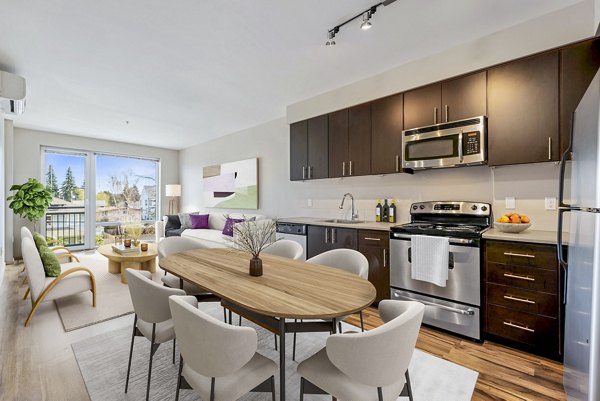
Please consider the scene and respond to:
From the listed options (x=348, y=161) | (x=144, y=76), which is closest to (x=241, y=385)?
(x=348, y=161)

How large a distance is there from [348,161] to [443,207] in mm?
1248

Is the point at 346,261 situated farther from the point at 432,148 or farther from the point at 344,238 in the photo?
the point at 432,148

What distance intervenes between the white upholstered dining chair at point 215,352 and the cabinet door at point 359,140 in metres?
2.67

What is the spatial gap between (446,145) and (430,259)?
1132mm

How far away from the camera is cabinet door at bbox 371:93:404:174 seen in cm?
314

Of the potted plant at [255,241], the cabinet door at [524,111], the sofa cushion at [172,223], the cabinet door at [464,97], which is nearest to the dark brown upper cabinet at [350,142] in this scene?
the cabinet door at [464,97]

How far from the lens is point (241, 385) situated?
1.18 metres

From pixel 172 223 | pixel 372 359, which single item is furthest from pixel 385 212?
pixel 172 223

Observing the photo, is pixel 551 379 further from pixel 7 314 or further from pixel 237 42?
pixel 7 314

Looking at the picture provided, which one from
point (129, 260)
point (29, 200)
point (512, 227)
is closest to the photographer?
point (512, 227)

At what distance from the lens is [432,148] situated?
285 cm

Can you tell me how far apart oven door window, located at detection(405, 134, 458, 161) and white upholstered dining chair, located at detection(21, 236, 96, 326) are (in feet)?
12.2

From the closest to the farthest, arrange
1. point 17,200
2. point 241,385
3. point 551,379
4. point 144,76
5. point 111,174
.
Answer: point 241,385 < point 551,379 < point 144,76 < point 17,200 < point 111,174

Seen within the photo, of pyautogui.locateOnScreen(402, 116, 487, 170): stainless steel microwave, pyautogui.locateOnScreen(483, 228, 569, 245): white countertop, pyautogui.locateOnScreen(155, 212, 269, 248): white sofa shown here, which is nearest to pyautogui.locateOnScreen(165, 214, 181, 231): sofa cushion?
pyautogui.locateOnScreen(155, 212, 269, 248): white sofa
